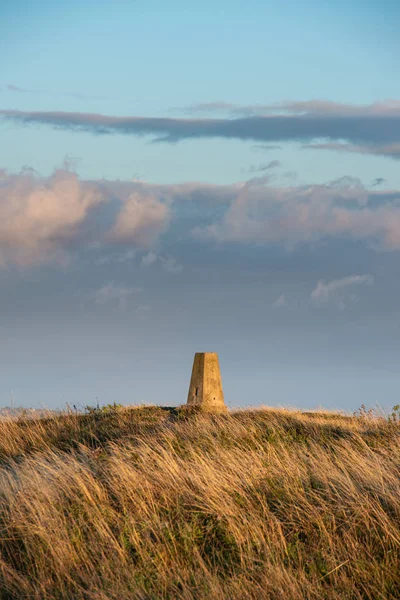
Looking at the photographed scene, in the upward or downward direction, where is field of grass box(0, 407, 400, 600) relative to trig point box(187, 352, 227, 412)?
downward

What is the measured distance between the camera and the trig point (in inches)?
731

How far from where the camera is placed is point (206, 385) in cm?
1862

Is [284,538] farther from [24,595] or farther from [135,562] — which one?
[24,595]

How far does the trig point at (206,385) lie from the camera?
1856cm

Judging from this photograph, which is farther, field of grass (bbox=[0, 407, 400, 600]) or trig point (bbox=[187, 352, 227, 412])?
trig point (bbox=[187, 352, 227, 412])

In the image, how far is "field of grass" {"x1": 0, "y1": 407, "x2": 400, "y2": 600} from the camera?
613 centimetres

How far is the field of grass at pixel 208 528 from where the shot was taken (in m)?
6.13

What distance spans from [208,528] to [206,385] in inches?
446

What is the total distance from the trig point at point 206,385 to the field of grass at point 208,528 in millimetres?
7383

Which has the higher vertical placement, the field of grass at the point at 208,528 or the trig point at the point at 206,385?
the trig point at the point at 206,385

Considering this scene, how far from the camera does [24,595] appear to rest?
6.28 meters

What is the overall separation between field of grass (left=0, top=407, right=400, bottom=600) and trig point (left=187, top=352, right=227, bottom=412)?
738 centimetres

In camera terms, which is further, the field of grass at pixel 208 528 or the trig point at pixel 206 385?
the trig point at pixel 206 385

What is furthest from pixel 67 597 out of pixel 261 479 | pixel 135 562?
pixel 261 479
